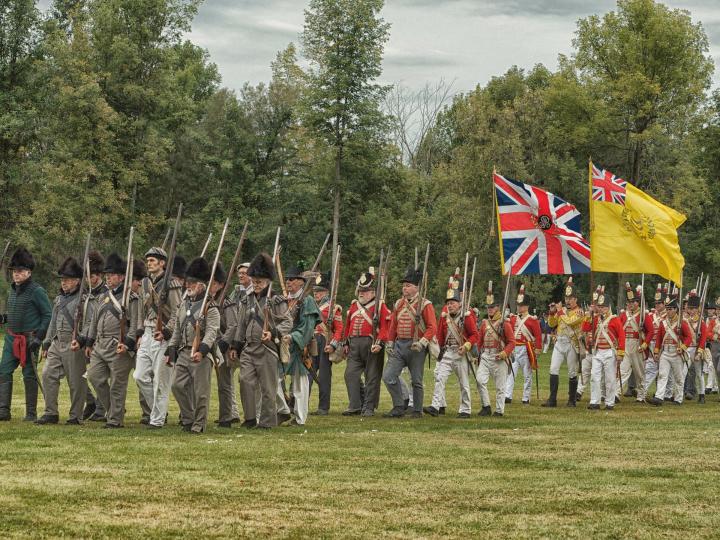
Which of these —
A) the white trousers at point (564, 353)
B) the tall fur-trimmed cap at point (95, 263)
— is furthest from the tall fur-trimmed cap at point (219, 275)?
the white trousers at point (564, 353)

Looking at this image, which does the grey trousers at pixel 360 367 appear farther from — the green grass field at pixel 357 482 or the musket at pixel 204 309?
the musket at pixel 204 309

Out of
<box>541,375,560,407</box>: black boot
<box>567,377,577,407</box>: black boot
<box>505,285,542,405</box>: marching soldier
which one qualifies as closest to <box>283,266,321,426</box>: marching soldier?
<box>541,375,560,407</box>: black boot

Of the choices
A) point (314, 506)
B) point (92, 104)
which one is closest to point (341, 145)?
point (92, 104)

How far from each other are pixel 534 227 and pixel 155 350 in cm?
886

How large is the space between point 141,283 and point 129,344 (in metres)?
1.09

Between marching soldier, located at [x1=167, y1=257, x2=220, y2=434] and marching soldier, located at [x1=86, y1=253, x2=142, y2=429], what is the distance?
0.64 m

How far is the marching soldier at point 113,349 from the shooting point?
1448 cm

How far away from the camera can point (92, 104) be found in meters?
51.6

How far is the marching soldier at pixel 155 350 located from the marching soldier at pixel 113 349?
14 centimetres

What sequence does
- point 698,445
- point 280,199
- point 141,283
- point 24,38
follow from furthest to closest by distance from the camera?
1. point 280,199
2. point 24,38
3. point 141,283
4. point 698,445

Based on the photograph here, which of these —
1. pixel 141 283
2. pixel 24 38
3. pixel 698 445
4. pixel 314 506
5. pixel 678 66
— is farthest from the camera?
pixel 24 38

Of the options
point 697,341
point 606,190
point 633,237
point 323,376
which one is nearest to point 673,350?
point 697,341

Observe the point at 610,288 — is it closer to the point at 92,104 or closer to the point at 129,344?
the point at 92,104

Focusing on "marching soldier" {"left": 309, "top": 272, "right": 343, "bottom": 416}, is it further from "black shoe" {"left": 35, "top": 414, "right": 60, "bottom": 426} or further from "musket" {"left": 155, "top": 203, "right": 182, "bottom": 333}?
"black shoe" {"left": 35, "top": 414, "right": 60, "bottom": 426}
